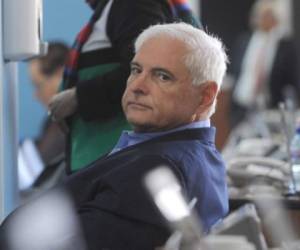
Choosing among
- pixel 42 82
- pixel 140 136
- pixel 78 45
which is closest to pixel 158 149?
pixel 140 136

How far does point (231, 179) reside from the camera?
3.15 metres

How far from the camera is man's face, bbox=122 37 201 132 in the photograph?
2236 millimetres

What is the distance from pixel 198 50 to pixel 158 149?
252 millimetres

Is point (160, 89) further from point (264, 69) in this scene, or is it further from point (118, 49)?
point (264, 69)

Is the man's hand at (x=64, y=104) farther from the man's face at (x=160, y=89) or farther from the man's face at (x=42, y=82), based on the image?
the man's face at (x=42, y=82)

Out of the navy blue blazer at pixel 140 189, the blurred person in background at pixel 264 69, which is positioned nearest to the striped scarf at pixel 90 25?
the navy blue blazer at pixel 140 189

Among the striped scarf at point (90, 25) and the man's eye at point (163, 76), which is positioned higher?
the man's eye at point (163, 76)

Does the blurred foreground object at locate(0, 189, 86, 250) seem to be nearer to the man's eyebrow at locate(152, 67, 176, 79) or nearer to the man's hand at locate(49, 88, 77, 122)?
→ the man's eyebrow at locate(152, 67, 176, 79)

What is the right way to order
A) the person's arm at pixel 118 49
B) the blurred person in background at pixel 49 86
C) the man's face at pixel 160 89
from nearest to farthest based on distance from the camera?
the man's face at pixel 160 89, the person's arm at pixel 118 49, the blurred person in background at pixel 49 86

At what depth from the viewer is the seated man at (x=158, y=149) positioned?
2.07 m

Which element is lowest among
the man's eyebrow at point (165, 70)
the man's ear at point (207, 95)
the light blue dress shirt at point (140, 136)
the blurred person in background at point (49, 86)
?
the blurred person in background at point (49, 86)

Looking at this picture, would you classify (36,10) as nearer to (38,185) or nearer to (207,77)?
(207,77)

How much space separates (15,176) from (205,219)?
829mm

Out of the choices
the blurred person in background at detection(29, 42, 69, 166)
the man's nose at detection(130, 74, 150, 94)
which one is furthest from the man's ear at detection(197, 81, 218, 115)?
the blurred person in background at detection(29, 42, 69, 166)
